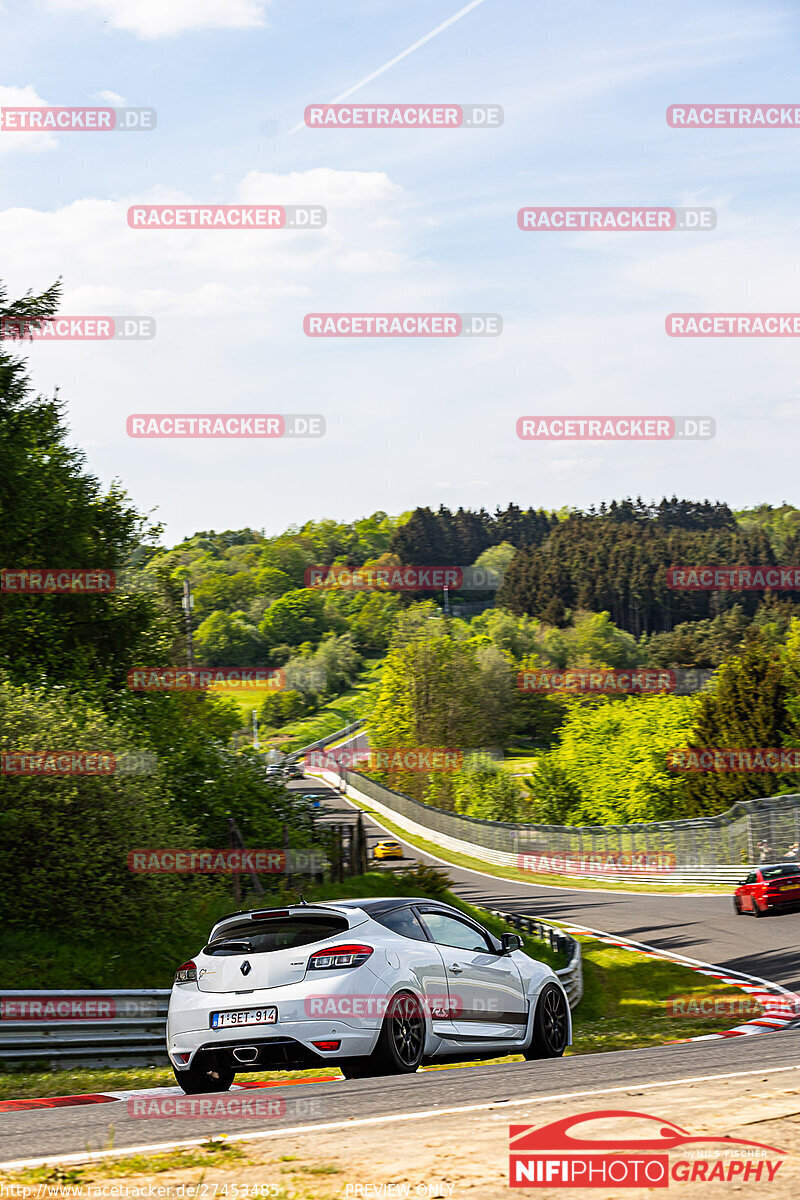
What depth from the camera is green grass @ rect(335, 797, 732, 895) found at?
37.4m

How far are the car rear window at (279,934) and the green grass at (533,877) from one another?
1115 inches

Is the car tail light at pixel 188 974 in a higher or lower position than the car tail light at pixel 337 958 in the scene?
lower

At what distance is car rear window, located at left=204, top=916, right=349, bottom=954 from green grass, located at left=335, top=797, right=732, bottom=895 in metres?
28.3

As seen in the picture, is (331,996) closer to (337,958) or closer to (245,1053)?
(337,958)

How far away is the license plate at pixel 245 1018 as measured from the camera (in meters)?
7.98

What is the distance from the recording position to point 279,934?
331 inches

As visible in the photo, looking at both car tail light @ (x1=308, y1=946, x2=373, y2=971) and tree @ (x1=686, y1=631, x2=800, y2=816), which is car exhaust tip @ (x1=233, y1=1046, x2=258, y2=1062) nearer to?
car tail light @ (x1=308, y1=946, x2=373, y2=971)

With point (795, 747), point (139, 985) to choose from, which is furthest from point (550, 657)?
point (139, 985)

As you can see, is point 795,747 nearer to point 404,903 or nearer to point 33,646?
point 33,646

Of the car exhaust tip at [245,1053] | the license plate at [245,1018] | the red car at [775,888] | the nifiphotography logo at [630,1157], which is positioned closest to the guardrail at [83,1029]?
the license plate at [245,1018]

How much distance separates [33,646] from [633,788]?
50.7 metres

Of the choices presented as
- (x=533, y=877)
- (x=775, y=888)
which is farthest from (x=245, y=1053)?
(x=533, y=877)

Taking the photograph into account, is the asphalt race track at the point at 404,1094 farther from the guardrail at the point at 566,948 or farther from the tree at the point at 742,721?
the tree at the point at 742,721

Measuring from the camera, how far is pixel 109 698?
78.9ft
